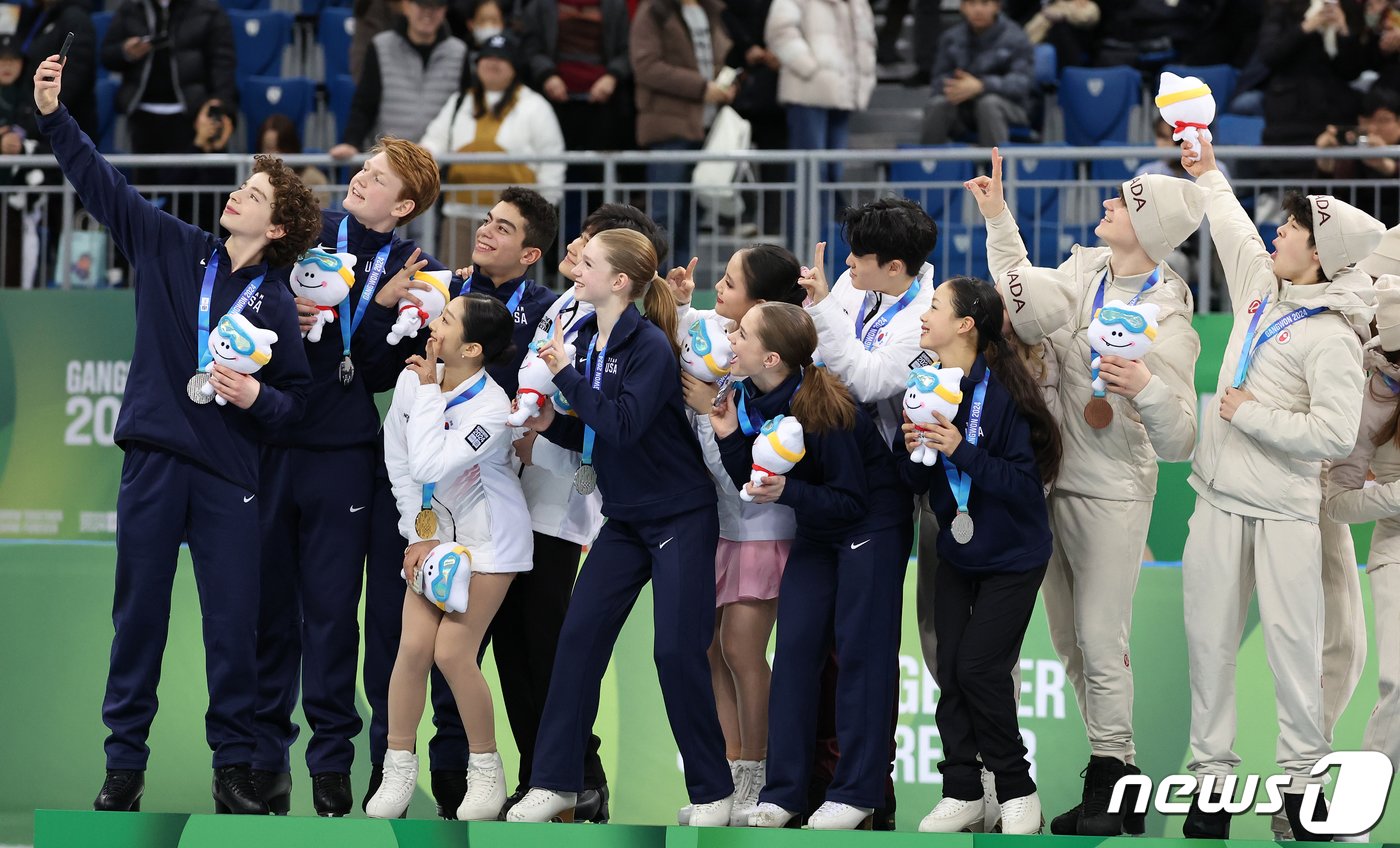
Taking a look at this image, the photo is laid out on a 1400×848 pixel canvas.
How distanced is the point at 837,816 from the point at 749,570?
806 mm

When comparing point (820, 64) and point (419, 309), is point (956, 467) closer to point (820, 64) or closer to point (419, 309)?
point (419, 309)

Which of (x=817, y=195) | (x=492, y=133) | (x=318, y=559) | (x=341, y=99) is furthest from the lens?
(x=341, y=99)

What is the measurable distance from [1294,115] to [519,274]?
5520 millimetres

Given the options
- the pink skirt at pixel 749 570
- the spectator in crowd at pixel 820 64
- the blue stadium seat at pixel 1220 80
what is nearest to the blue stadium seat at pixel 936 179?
the spectator in crowd at pixel 820 64

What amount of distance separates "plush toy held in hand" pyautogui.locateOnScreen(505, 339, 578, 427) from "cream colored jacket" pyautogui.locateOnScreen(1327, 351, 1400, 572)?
2.49m

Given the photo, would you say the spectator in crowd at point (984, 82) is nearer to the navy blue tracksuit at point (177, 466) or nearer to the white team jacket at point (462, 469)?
the white team jacket at point (462, 469)

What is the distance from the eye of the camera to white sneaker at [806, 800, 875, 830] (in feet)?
16.6

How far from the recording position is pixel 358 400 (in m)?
5.61

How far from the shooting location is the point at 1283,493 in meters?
5.15

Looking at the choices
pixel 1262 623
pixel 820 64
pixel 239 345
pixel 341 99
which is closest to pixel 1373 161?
pixel 820 64

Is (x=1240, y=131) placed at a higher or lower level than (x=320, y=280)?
higher

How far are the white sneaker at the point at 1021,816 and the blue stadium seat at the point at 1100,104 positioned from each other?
19.8 feet

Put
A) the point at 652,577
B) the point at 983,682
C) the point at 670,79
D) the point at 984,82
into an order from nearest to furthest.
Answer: the point at 983,682 < the point at 652,577 < the point at 670,79 < the point at 984,82

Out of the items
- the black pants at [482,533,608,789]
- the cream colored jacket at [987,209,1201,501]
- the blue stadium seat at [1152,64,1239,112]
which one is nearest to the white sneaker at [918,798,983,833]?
the cream colored jacket at [987,209,1201,501]
